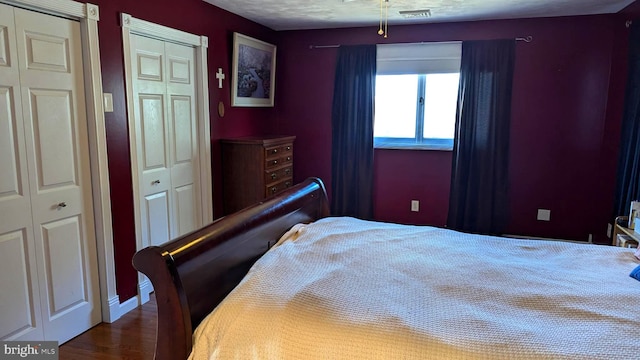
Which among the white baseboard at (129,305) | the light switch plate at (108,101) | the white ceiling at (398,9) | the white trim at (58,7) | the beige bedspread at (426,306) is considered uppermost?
the white ceiling at (398,9)

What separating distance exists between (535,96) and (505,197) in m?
1.03

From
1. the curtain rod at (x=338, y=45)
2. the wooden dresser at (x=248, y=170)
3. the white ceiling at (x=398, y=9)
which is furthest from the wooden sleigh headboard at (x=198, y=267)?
the curtain rod at (x=338, y=45)

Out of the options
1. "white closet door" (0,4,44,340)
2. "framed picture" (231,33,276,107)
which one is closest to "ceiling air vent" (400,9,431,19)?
"framed picture" (231,33,276,107)

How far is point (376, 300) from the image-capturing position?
153 cm

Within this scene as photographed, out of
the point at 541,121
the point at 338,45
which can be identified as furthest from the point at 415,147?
the point at 338,45

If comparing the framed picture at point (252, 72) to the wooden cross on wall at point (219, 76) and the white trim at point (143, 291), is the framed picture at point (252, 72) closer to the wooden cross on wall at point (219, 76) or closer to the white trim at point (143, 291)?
the wooden cross on wall at point (219, 76)

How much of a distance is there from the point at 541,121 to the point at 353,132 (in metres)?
1.87

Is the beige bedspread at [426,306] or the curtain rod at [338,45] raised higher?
the curtain rod at [338,45]

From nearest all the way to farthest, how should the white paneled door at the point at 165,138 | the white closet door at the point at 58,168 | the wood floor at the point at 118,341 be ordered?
the white closet door at the point at 58,168 < the wood floor at the point at 118,341 < the white paneled door at the point at 165,138

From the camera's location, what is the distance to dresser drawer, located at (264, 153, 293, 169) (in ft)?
12.6

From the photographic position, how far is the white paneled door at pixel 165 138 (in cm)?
296

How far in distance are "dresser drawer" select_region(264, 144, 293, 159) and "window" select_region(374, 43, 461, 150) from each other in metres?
1.04

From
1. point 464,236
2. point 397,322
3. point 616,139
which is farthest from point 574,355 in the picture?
point 616,139

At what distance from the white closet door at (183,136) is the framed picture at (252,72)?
574 mm
